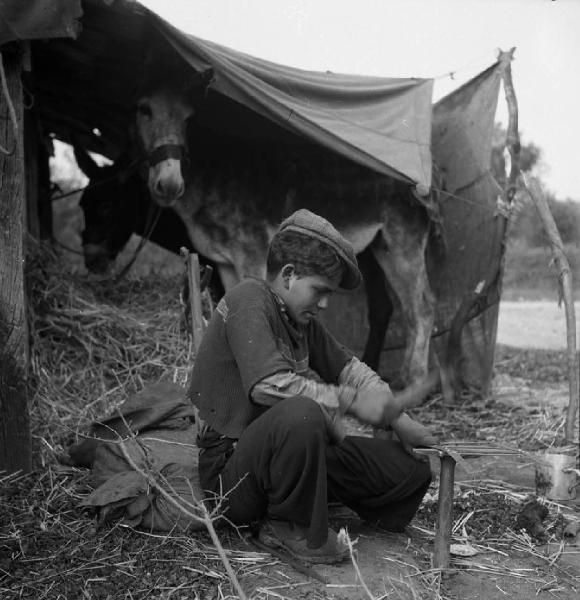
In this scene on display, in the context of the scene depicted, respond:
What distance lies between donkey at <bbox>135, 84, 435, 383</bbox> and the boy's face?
263cm

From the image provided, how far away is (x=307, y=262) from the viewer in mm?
2576

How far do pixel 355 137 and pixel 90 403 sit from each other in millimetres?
2672

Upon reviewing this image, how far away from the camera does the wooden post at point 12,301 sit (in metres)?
3.24

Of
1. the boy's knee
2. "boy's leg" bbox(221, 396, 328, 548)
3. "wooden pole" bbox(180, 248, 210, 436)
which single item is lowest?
"boy's leg" bbox(221, 396, 328, 548)

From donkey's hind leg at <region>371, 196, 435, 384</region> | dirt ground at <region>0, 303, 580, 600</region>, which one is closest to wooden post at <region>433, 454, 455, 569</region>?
dirt ground at <region>0, 303, 580, 600</region>

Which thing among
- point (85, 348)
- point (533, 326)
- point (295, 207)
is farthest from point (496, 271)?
point (533, 326)

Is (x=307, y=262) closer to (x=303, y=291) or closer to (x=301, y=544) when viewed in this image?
(x=303, y=291)

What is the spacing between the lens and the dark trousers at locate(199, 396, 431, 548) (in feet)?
7.85

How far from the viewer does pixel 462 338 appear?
658cm

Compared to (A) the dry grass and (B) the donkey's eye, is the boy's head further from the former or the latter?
(B) the donkey's eye

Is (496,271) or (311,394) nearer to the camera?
(311,394)

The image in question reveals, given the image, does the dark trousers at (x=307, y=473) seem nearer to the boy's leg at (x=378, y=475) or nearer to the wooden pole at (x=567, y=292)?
the boy's leg at (x=378, y=475)

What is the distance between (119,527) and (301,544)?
733 mm

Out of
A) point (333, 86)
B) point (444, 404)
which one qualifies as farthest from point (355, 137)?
point (444, 404)
